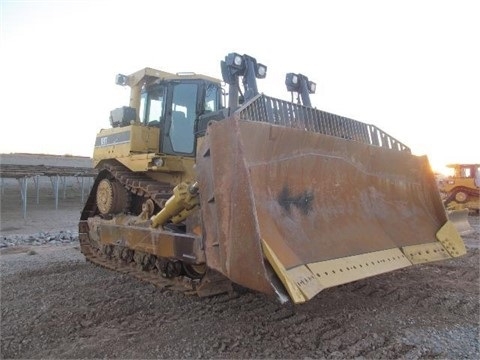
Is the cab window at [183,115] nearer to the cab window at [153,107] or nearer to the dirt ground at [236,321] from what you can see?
the cab window at [153,107]

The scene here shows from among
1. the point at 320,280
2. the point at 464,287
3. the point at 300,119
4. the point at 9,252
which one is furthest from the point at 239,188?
the point at 9,252

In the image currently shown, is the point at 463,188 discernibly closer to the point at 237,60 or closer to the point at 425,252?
the point at 425,252

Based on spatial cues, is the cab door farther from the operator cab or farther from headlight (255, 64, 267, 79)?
headlight (255, 64, 267, 79)

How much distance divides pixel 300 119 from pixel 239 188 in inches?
52.2

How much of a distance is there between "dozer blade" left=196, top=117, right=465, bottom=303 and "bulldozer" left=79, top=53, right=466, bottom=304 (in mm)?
13

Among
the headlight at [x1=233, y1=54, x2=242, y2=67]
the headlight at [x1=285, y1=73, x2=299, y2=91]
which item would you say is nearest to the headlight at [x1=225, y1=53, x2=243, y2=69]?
the headlight at [x1=233, y1=54, x2=242, y2=67]

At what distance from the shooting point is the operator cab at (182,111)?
598 cm

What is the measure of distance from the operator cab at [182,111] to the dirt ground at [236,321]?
Answer: 2.04 metres

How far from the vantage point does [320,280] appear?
10.3 ft

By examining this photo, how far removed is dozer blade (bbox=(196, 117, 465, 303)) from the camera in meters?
3.05

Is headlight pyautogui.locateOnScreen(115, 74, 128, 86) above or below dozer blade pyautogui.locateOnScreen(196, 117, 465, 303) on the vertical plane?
above

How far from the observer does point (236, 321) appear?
12.6ft

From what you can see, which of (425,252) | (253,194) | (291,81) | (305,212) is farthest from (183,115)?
(425,252)

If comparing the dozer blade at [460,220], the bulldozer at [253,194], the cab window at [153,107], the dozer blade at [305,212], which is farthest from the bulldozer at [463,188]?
the cab window at [153,107]
